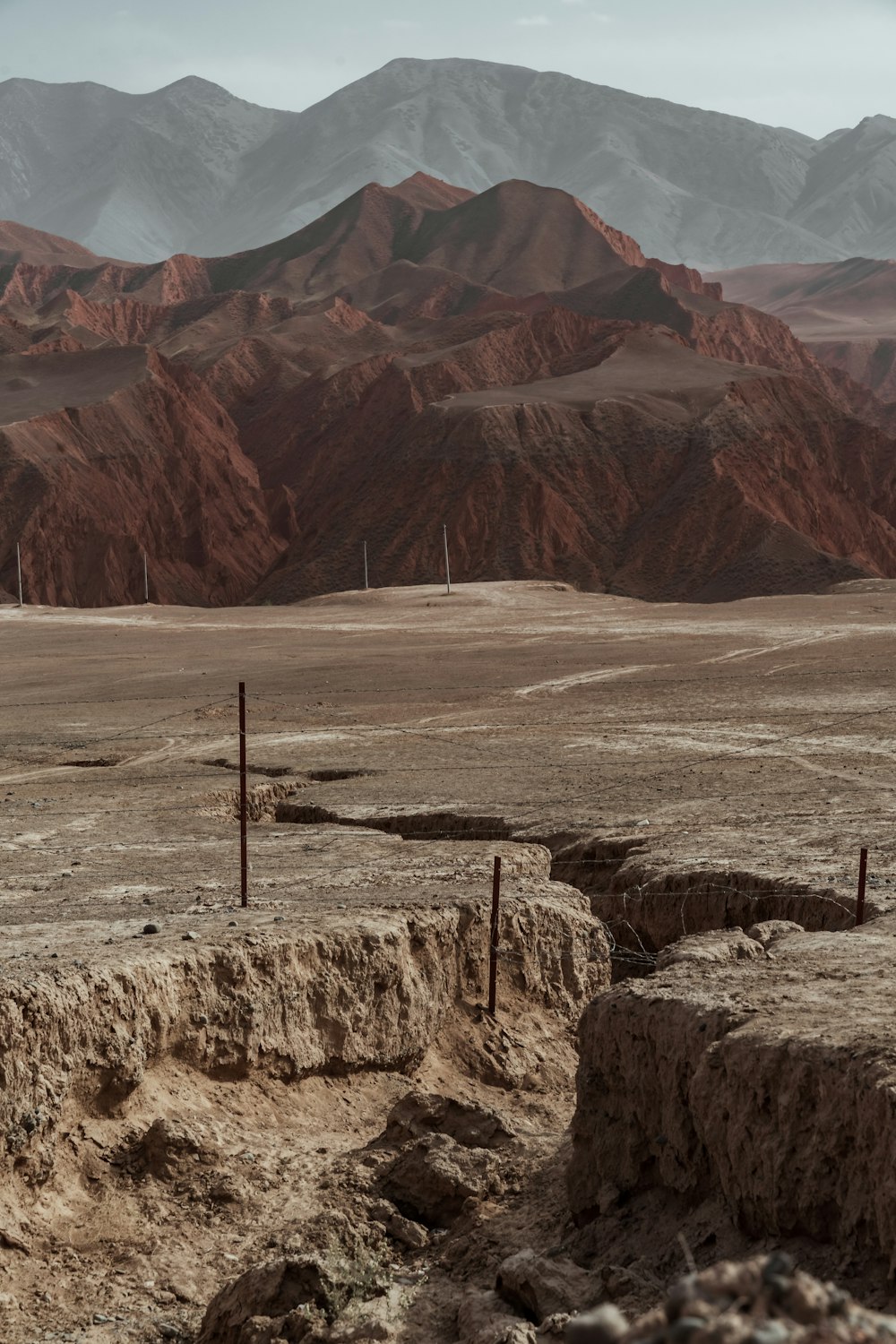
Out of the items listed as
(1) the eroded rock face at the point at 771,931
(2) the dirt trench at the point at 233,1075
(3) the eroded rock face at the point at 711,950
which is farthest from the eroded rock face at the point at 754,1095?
(2) the dirt trench at the point at 233,1075

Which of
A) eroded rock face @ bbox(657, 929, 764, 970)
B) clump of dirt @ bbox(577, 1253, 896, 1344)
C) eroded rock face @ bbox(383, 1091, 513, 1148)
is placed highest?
clump of dirt @ bbox(577, 1253, 896, 1344)

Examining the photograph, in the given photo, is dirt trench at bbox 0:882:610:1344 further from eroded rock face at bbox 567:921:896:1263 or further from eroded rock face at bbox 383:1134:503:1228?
eroded rock face at bbox 567:921:896:1263

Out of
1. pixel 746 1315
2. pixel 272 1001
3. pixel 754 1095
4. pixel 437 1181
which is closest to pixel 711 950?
pixel 437 1181

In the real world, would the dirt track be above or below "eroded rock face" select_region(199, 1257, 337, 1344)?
above

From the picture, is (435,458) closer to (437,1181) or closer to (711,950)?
(711,950)

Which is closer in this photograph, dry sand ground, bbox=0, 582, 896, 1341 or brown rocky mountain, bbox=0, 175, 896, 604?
dry sand ground, bbox=0, 582, 896, 1341

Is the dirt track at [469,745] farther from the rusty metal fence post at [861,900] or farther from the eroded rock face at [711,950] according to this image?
the eroded rock face at [711,950]

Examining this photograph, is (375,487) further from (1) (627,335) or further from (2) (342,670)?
(2) (342,670)

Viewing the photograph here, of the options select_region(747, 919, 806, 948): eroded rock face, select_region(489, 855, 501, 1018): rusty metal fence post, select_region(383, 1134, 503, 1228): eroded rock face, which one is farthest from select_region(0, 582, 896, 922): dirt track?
select_region(383, 1134, 503, 1228): eroded rock face
